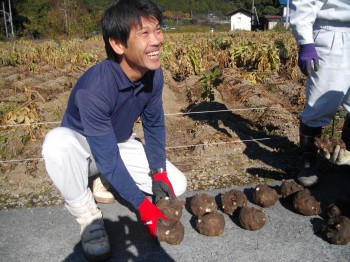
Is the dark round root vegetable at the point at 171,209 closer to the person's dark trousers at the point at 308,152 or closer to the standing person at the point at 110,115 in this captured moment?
the standing person at the point at 110,115

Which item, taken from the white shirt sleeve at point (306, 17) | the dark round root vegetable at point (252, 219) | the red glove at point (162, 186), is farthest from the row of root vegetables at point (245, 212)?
the white shirt sleeve at point (306, 17)

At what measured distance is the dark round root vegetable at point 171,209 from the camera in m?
2.45

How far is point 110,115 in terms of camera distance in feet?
7.71

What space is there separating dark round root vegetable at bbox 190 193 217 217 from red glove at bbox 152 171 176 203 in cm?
17

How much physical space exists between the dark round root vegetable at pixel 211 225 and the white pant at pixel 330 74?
4.00ft

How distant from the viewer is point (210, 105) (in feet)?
17.4

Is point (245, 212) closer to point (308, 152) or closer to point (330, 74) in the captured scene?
point (308, 152)

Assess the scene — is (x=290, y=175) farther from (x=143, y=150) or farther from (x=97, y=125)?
(x=97, y=125)

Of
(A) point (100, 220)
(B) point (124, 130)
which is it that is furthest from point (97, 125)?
(A) point (100, 220)

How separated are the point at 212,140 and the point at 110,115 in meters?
1.84

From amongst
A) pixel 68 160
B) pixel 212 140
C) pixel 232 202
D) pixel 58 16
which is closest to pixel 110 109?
pixel 68 160

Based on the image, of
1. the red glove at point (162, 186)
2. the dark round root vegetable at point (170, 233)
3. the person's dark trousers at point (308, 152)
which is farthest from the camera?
the person's dark trousers at point (308, 152)

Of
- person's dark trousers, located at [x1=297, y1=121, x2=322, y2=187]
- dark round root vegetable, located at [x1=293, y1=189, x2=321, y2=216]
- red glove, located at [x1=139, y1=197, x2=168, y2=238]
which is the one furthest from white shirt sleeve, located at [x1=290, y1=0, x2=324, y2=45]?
red glove, located at [x1=139, y1=197, x2=168, y2=238]

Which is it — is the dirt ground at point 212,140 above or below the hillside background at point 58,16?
below
